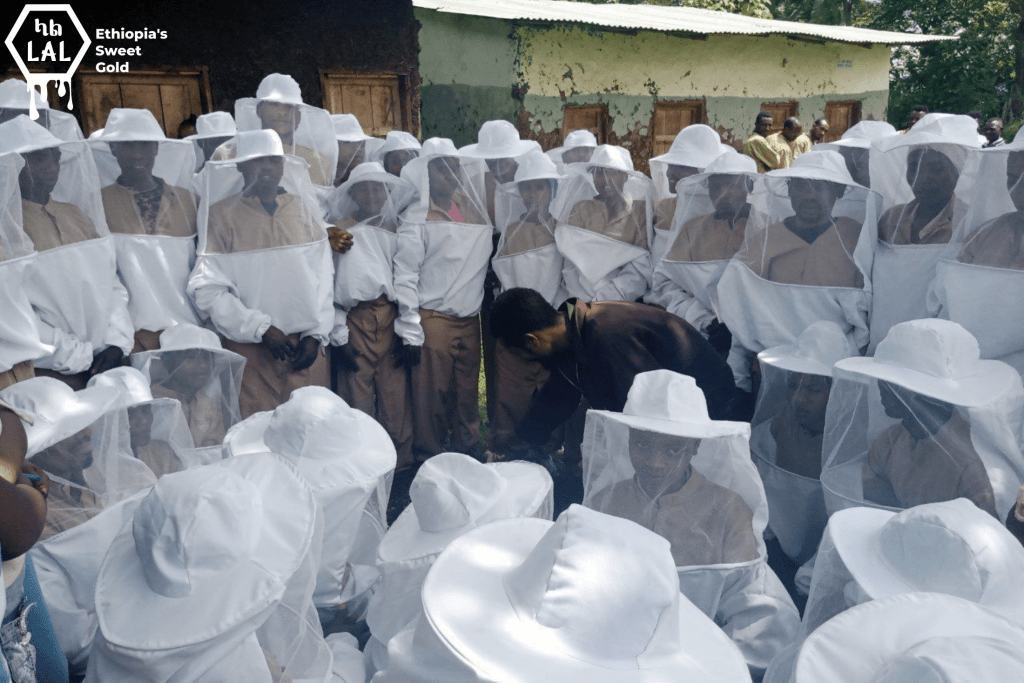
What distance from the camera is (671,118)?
35.8 ft

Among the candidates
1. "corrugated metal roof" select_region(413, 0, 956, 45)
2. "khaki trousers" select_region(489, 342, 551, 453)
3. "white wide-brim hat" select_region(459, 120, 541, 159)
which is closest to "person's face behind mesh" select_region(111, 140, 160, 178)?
"white wide-brim hat" select_region(459, 120, 541, 159)

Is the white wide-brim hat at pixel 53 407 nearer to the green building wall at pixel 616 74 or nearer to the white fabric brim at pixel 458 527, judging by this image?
the white fabric brim at pixel 458 527

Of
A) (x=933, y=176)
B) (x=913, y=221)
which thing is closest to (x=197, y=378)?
(x=913, y=221)

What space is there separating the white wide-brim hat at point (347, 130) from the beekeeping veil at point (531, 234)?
1545 mm

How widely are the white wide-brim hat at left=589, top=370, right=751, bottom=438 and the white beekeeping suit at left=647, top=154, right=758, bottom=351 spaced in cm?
150

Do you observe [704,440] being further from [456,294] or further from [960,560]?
[456,294]

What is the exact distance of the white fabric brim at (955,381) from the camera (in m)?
2.55

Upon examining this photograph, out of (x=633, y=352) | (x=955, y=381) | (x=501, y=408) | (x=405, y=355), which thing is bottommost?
(x=501, y=408)

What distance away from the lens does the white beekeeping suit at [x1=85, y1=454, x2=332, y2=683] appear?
5.42ft

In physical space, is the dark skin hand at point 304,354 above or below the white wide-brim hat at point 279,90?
below

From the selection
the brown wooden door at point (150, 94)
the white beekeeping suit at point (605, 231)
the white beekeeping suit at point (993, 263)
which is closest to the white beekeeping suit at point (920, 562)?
the white beekeeping suit at point (993, 263)

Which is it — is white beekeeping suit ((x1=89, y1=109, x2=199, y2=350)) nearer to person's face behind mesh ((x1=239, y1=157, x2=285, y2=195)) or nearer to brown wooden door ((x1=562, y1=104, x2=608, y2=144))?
person's face behind mesh ((x1=239, y1=157, x2=285, y2=195))

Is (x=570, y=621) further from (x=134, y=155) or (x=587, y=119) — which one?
(x=587, y=119)

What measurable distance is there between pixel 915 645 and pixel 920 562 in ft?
2.18
